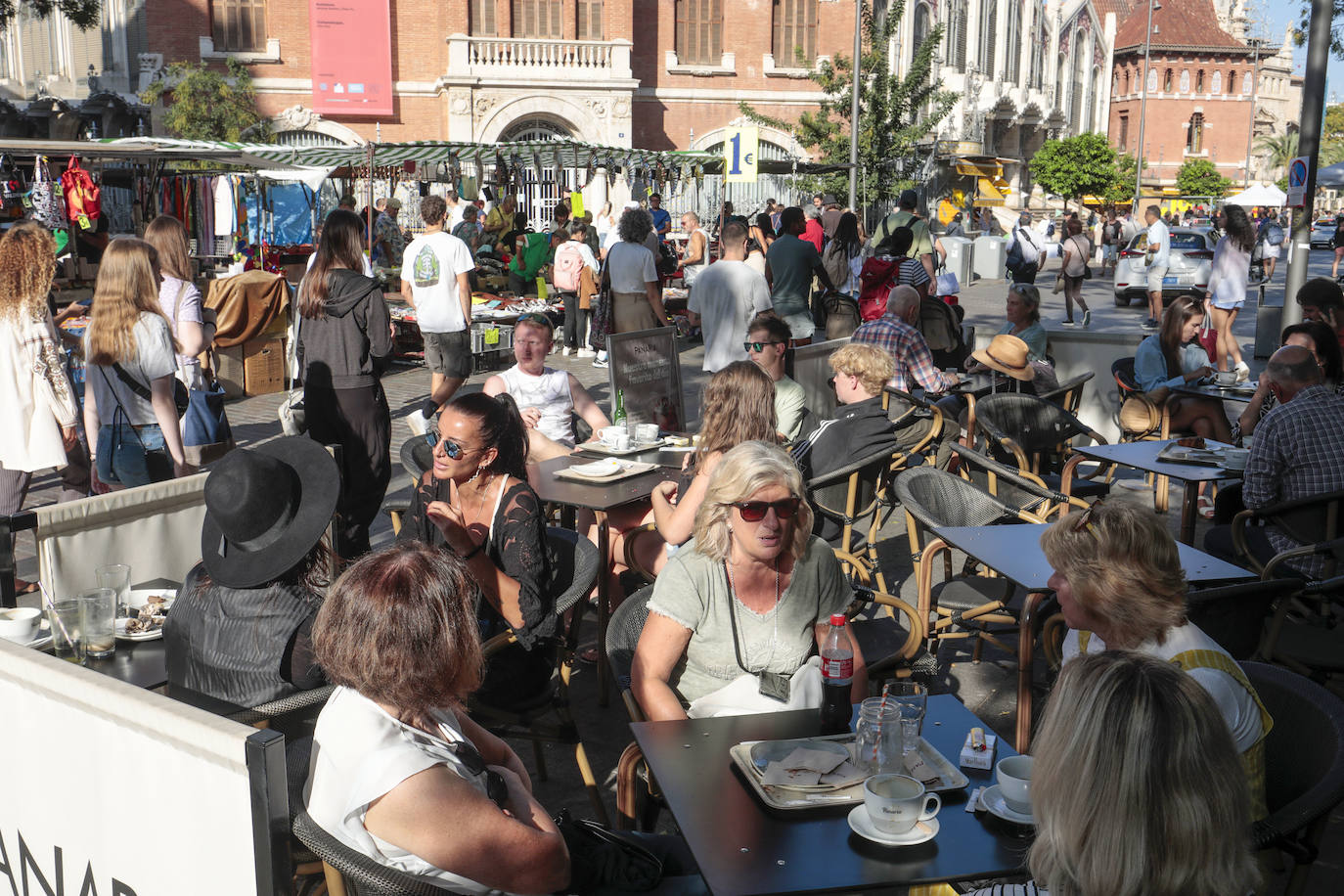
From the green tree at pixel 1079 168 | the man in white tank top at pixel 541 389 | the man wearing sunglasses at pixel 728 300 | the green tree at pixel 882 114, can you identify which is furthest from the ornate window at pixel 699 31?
the man in white tank top at pixel 541 389

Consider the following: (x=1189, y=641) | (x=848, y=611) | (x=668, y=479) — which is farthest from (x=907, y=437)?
(x=1189, y=641)

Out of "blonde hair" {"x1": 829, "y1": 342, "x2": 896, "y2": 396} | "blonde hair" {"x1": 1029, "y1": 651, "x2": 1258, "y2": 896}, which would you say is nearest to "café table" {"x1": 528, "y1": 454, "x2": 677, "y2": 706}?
"blonde hair" {"x1": 829, "y1": 342, "x2": 896, "y2": 396}

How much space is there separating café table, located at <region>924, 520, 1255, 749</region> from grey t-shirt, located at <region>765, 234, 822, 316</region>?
6.46 m

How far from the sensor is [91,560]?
386cm

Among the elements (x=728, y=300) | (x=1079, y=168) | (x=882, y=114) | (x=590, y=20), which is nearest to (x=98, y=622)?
(x=728, y=300)

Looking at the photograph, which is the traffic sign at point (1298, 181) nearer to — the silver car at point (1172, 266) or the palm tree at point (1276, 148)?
the silver car at point (1172, 266)

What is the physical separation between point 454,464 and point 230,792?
1779 millimetres

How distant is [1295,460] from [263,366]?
31.3 feet

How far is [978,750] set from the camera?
106 inches

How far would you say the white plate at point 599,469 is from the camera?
5.16 metres

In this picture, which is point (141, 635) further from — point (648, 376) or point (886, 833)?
point (648, 376)

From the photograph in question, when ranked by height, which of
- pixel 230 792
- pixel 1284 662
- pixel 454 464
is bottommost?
pixel 1284 662

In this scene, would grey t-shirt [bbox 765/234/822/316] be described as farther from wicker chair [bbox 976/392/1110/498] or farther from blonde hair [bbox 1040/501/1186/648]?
blonde hair [bbox 1040/501/1186/648]

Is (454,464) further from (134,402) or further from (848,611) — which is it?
(134,402)
